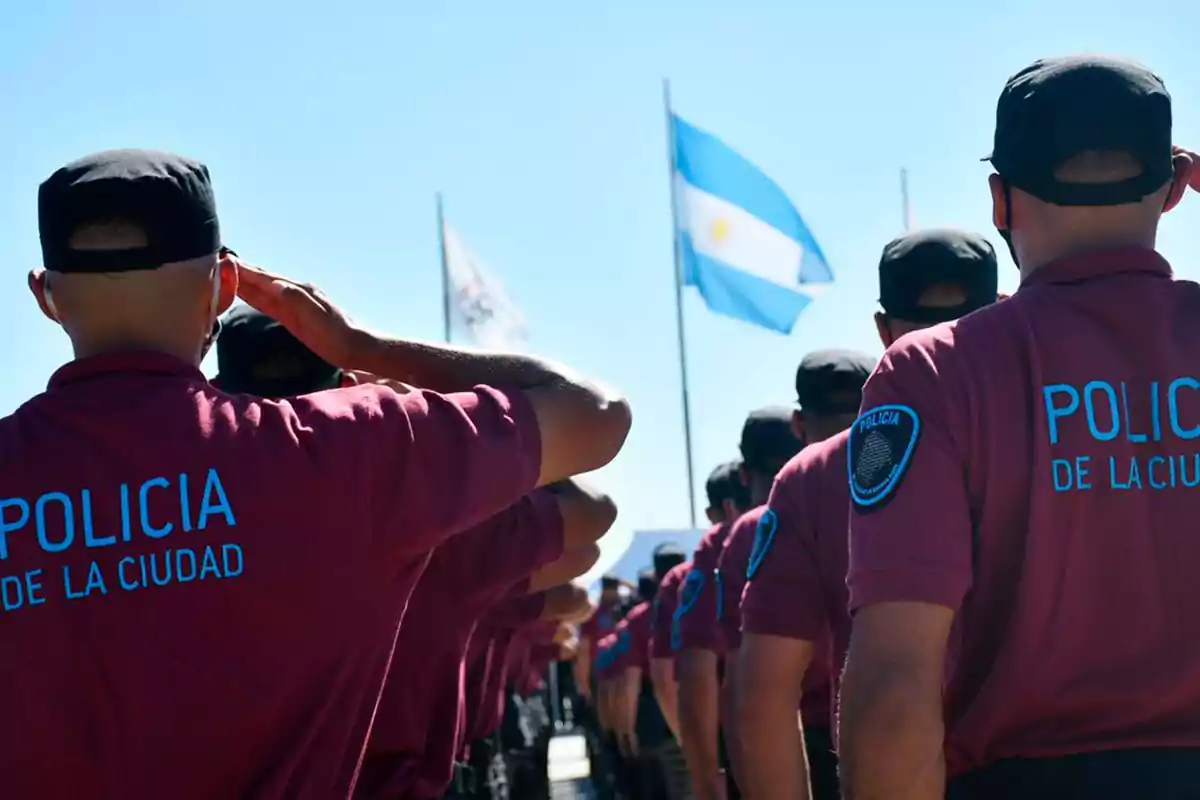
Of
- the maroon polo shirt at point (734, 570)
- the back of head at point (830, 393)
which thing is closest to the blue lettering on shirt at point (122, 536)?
the back of head at point (830, 393)

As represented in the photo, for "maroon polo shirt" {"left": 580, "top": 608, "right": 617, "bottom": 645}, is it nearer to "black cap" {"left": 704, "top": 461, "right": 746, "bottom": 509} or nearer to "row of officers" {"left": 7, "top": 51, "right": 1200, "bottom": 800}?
"black cap" {"left": 704, "top": 461, "right": 746, "bottom": 509}

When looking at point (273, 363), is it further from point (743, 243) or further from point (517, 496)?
point (743, 243)

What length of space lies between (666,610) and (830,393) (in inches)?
182

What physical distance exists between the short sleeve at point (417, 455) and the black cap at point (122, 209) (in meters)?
0.31

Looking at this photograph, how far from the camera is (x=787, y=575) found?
3516 millimetres

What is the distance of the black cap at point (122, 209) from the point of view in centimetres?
239

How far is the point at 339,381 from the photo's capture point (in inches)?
139

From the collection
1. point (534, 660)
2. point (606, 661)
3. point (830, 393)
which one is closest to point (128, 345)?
point (830, 393)

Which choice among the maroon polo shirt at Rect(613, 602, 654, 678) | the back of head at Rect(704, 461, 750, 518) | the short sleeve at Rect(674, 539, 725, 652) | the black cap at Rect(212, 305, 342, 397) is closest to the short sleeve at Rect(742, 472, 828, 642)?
the black cap at Rect(212, 305, 342, 397)

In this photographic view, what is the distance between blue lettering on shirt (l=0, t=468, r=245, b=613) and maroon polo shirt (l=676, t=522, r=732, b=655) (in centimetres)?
410

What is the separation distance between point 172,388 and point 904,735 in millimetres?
1151

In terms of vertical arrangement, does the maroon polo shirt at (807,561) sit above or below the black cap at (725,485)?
below

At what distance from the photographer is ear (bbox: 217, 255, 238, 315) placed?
8.25 feet

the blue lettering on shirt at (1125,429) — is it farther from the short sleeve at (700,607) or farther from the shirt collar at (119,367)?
the short sleeve at (700,607)
